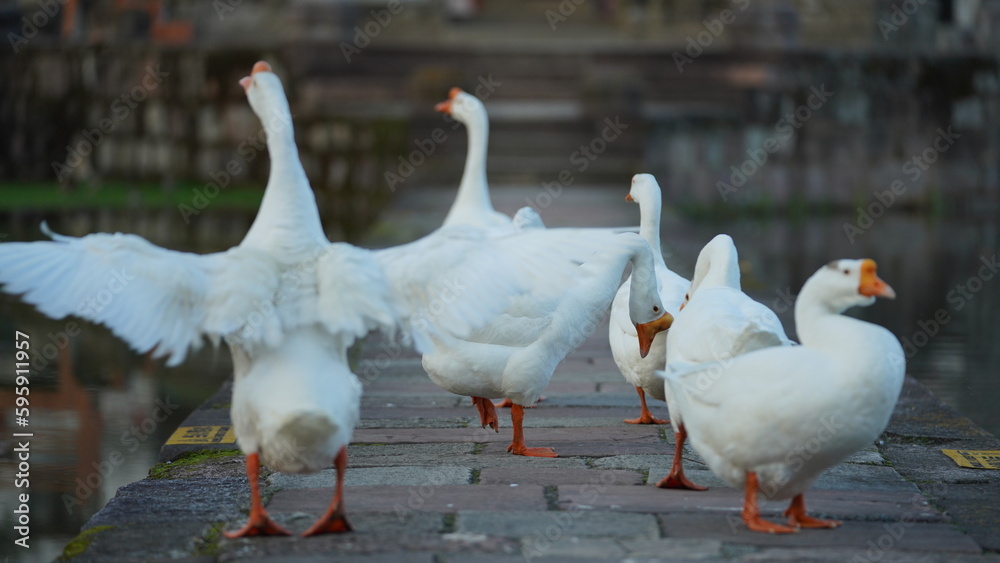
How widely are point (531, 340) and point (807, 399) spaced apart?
1730 mm

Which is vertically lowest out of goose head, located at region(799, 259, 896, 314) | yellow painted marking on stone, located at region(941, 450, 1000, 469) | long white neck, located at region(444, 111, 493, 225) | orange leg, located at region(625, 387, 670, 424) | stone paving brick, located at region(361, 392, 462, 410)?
yellow painted marking on stone, located at region(941, 450, 1000, 469)

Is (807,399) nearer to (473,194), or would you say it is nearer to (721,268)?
(721,268)

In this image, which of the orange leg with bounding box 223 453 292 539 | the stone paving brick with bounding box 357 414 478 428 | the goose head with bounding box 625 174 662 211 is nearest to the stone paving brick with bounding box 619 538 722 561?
the orange leg with bounding box 223 453 292 539

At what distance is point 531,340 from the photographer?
5.68 meters

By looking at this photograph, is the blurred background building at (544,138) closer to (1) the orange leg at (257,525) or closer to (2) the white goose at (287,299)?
(1) the orange leg at (257,525)

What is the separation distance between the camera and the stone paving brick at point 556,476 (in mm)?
5121

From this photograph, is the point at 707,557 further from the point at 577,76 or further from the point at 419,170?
the point at 577,76

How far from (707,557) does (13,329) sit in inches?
282

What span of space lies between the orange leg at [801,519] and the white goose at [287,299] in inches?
43.2

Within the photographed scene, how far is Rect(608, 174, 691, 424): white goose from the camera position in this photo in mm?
5879

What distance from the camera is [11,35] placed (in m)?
27.3

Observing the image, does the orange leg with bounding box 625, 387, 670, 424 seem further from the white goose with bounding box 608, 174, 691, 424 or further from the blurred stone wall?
the blurred stone wall

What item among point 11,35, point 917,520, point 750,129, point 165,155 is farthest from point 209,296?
point 11,35

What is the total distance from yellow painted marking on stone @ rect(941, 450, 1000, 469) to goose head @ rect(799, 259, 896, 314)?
1.63m
